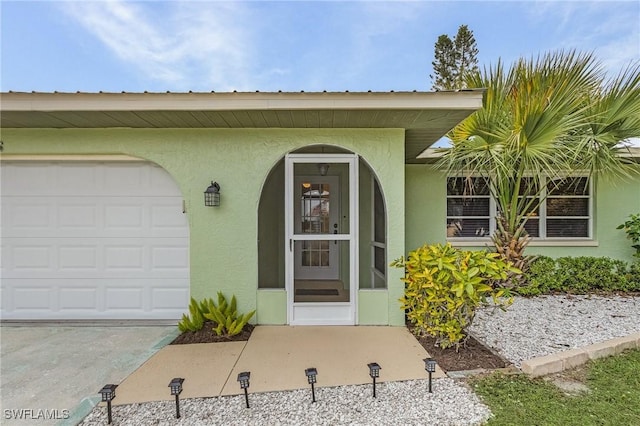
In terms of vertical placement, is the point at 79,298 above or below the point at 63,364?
above

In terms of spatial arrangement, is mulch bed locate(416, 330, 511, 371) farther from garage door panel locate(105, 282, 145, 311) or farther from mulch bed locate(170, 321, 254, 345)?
garage door panel locate(105, 282, 145, 311)

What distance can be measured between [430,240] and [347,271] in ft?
10.7

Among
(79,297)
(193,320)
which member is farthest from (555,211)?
(79,297)

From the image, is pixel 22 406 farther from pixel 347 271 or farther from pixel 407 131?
pixel 407 131

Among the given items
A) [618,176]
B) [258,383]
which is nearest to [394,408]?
[258,383]

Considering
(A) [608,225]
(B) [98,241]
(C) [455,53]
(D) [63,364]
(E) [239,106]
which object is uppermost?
(C) [455,53]

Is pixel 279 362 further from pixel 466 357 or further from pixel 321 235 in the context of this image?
pixel 466 357

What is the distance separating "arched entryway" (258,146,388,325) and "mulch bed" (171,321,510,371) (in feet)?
2.96

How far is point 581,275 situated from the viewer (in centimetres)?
642

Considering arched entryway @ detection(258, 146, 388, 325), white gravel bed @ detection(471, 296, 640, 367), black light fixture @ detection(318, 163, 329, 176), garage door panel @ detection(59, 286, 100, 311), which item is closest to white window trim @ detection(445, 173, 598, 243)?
white gravel bed @ detection(471, 296, 640, 367)

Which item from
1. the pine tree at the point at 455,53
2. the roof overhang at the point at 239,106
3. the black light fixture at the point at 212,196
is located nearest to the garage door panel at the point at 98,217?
the black light fixture at the point at 212,196

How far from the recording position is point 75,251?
477 cm

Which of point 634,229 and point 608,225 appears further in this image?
point 608,225

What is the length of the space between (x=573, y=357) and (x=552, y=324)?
1.46 m
